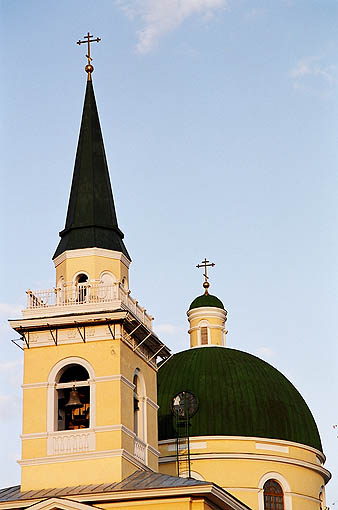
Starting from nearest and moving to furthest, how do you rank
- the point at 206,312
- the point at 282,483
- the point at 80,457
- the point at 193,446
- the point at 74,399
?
the point at 80,457 → the point at 74,399 → the point at 193,446 → the point at 282,483 → the point at 206,312

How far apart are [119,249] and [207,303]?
521 inches

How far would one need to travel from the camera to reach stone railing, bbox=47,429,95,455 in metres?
33.0

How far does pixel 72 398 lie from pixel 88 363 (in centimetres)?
106

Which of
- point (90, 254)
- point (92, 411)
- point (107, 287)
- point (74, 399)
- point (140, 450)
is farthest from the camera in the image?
point (90, 254)

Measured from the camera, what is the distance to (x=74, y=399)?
111 ft

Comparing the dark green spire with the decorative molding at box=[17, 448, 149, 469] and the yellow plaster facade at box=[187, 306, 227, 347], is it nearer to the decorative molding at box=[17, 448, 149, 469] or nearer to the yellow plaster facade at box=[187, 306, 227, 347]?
the decorative molding at box=[17, 448, 149, 469]

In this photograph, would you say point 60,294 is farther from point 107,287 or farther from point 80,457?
point 80,457

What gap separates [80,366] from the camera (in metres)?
34.4

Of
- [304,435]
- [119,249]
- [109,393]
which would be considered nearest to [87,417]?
[109,393]

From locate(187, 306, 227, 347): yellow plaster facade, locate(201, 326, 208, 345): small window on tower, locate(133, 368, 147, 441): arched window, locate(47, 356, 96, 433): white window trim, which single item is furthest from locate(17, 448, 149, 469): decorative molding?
locate(187, 306, 227, 347): yellow plaster facade

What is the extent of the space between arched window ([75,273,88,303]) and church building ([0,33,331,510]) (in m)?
0.03

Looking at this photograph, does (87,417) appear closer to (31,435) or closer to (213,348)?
(31,435)

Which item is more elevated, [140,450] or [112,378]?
[112,378]

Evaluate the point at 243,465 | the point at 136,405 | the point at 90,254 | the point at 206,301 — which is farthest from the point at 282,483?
the point at 90,254
